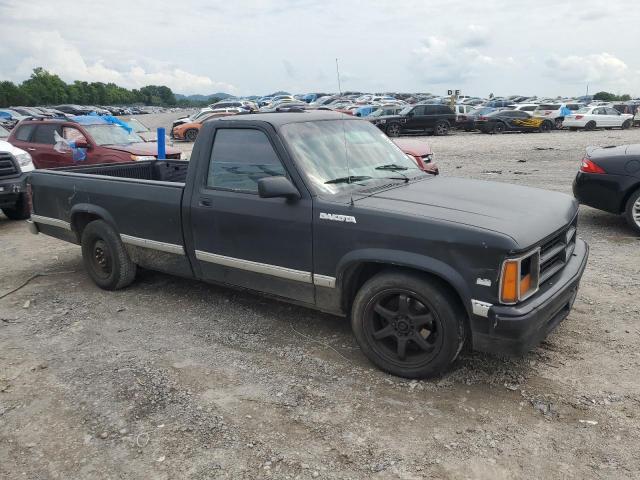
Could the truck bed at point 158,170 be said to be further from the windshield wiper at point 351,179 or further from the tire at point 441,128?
the tire at point 441,128

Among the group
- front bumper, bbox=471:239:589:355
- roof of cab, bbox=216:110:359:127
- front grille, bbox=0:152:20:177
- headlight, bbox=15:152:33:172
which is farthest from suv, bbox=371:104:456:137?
front bumper, bbox=471:239:589:355

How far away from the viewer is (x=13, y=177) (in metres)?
8.99

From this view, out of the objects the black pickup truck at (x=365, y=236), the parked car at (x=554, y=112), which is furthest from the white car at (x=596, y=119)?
the black pickup truck at (x=365, y=236)

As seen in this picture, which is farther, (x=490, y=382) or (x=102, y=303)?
(x=102, y=303)

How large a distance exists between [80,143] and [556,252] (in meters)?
9.59

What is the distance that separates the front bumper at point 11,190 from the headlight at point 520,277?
8226 millimetres

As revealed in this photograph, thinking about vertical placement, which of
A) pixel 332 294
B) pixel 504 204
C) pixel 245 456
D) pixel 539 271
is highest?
pixel 504 204

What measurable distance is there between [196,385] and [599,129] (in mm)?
30486

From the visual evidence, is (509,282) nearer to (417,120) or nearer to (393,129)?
(393,129)

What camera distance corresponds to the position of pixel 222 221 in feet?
14.2

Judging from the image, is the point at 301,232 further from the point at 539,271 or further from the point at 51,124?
the point at 51,124

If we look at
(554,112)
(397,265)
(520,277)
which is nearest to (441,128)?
(554,112)

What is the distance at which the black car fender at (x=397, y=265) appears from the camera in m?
3.25

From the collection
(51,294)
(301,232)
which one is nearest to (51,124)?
(51,294)
